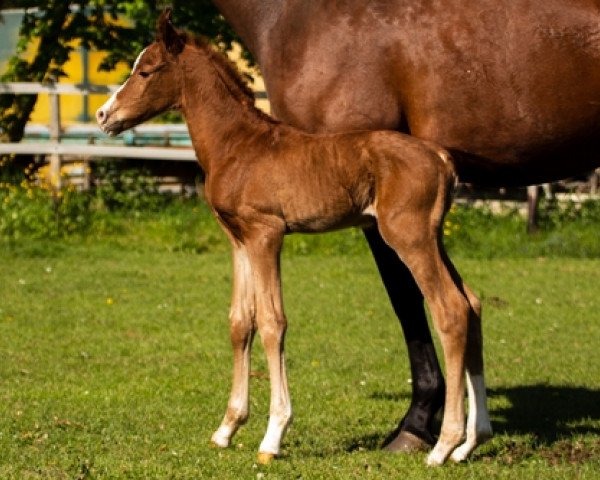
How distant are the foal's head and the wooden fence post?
→ 368 inches

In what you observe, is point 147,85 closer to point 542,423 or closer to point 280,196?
point 280,196

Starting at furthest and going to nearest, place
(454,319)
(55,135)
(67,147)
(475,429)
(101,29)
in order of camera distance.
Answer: (101,29) < (55,135) < (67,147) < (475,429) < (454,319)

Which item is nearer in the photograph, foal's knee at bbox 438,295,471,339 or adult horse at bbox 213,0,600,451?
foal's knee at bbox 438,295,471,339

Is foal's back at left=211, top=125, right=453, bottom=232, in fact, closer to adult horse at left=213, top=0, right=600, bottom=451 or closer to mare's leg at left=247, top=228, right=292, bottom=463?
mare's leg at left=247, top=228, right=292, bottom=463

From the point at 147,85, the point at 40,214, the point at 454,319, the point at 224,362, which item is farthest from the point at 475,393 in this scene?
the point at 40,214

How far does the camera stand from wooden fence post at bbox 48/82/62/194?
51.0 feet

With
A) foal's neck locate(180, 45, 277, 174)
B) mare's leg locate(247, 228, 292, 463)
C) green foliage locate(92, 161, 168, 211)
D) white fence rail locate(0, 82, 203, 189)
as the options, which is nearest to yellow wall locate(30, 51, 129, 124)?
green foliage locate(92, 161, 168, 211)

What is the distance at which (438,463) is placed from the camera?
595 centimetres

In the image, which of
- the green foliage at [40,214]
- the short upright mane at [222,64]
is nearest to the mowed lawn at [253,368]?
the green foliage at [40,214]

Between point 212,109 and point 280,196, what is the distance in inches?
23.9

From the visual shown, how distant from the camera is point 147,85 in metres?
6.24

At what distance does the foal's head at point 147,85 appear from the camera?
6234 millimetres

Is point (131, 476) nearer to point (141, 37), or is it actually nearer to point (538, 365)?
point (538, 365)

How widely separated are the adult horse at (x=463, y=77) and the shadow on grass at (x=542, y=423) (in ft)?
4.25
